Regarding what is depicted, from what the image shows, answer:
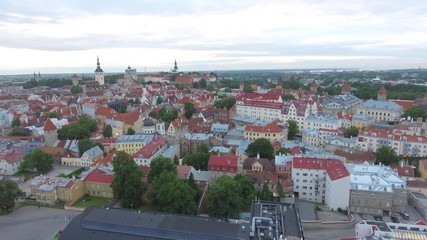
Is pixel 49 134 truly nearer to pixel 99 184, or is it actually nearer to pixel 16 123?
pixel 16 123

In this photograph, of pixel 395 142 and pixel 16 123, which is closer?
pixel 395 142

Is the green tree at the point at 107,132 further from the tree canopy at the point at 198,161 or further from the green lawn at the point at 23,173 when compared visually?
the tree canopy at the point at 198,161

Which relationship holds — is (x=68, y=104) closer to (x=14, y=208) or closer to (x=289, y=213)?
(x=14, y=208)

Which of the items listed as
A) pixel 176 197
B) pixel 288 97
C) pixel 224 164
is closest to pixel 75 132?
pixel 224 164

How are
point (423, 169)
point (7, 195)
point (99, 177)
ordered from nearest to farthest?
point (7, 195) < point (99, 177) < point (423, 169)

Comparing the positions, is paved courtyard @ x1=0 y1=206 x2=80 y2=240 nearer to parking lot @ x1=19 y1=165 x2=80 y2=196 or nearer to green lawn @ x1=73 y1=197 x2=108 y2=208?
green lawn @ x1=73 y1=197 x2=108 y2=208

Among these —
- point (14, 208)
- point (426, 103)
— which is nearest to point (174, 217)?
point (14, 208)
